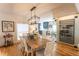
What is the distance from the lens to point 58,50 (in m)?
1.69

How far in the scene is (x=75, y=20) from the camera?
1.64 meters

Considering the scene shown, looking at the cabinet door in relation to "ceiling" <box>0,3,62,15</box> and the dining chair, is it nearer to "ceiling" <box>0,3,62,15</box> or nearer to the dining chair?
the dining chair

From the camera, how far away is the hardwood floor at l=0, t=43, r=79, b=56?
1.66 meters

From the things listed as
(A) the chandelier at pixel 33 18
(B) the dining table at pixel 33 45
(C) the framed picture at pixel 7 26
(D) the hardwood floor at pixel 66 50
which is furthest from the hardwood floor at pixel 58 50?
(A) the chandelier at pixel 33 18

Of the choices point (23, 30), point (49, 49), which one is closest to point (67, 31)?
point (49, 49)

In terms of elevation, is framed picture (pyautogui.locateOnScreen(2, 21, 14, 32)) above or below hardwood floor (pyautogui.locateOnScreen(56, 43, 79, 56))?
above

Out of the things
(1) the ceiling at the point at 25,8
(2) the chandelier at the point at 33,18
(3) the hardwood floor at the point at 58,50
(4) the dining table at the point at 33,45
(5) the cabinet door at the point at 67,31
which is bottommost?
(3) the hardwood floor at the point at 58,50

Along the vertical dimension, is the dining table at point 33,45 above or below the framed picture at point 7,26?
below

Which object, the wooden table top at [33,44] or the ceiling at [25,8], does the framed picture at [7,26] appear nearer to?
the ceiling at [25,8]

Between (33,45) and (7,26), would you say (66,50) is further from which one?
(7,26)

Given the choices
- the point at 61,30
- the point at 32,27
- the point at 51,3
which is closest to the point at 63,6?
the point at 51,3

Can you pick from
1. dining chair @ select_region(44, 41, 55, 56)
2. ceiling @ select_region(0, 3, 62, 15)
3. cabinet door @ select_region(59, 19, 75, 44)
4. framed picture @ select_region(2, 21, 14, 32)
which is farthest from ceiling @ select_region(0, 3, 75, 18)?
dining chair @ select_region(44, 41, 55, 56)

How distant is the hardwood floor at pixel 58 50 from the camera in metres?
1.66

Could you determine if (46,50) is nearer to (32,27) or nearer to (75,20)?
(32,27)
